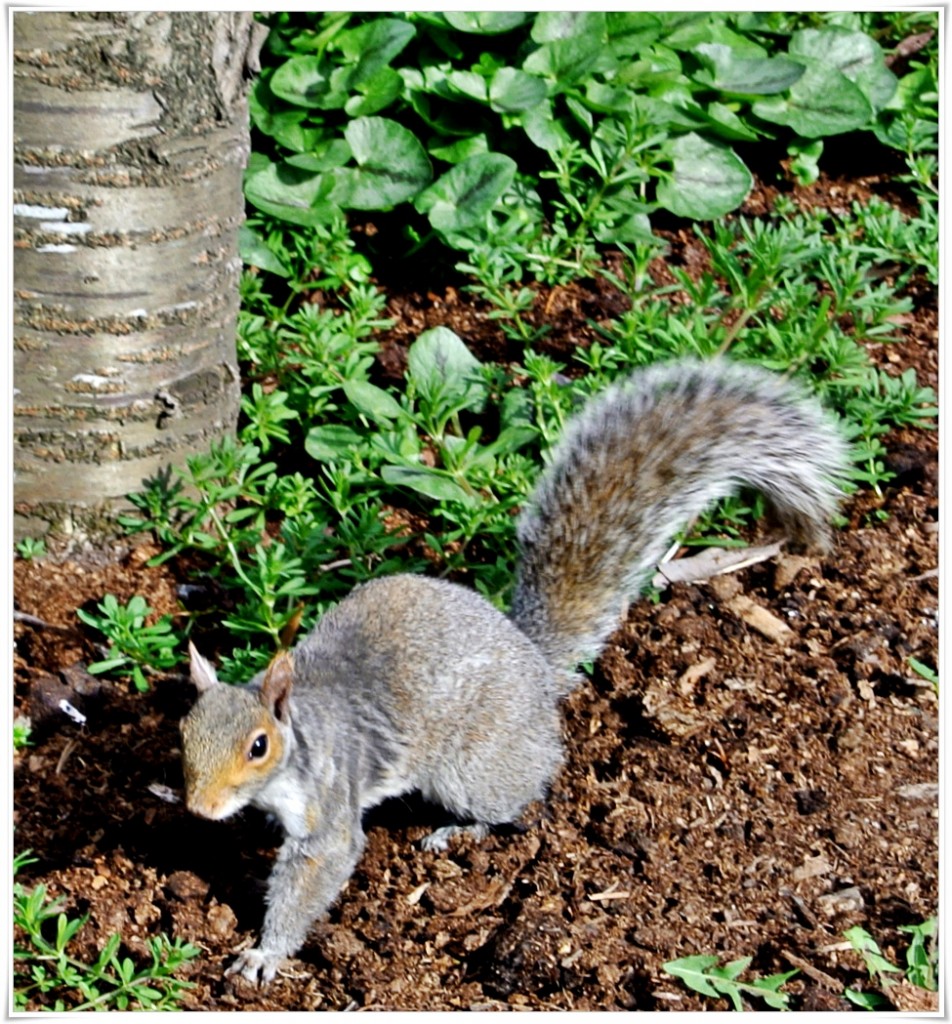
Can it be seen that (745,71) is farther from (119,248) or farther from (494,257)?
(119,248)

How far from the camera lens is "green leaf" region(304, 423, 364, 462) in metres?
3.52

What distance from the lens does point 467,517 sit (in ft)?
10.6

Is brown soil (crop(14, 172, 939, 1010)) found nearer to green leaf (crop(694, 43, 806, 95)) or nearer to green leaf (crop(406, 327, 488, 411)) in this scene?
green leaf (crop(406, 327, 488, 411))

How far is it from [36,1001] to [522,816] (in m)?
0.96

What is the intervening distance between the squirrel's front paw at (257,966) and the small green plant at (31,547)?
1228mm

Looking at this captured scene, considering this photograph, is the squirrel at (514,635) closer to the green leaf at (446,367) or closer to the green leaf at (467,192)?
the green leaf at (446,367)

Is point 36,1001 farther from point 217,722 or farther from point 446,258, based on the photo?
point 446,258

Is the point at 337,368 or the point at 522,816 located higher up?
the point at 337,368

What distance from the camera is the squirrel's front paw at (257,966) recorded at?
255 cm

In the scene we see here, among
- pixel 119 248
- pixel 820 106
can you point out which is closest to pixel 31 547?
pixel 119 248

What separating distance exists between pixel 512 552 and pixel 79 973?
4.32 ft

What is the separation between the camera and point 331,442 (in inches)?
140

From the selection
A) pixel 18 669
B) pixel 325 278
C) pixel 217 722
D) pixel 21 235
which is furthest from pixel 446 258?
pixel 217 722

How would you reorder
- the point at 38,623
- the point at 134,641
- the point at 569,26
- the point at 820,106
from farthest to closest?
the point at 820,106 < the point at 569,26 < the point at 38,623 < the point at 134,641
